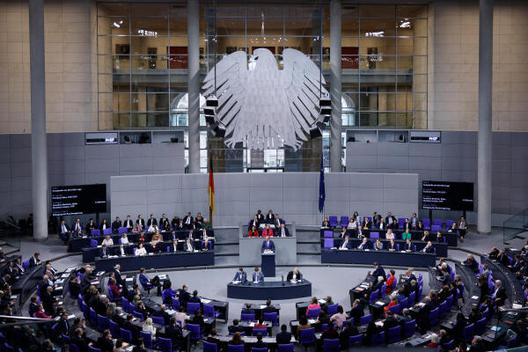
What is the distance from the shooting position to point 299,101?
27.4m

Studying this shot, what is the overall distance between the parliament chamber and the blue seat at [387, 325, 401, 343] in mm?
2932

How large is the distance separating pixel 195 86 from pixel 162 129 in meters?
3.10

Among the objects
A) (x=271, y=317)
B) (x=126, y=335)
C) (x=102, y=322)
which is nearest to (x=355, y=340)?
(x=271, y=317)

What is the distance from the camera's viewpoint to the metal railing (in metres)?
25.5

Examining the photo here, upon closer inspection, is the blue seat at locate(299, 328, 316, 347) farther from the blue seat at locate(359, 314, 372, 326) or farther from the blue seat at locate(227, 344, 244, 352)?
the blue seat at locate(227, 344, 244, 352)

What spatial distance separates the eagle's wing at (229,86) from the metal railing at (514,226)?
38.4 ft

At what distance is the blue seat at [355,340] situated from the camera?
48.7 ft

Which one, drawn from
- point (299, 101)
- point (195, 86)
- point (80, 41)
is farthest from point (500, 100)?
point (80, 41)

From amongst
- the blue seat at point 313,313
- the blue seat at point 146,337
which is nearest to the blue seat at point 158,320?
the blue seat at point 146,337

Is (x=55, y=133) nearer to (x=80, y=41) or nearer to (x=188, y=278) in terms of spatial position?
(x=80, y=41)

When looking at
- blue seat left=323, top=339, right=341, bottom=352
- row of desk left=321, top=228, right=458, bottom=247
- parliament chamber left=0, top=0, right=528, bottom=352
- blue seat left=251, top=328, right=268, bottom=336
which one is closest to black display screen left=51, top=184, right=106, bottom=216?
parliament chamber left=0, top=0, right=528, bottom=352

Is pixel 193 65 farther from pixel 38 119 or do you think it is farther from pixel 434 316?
pixel 434 316

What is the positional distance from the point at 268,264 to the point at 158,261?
4187mm

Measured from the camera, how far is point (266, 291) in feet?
64.3
